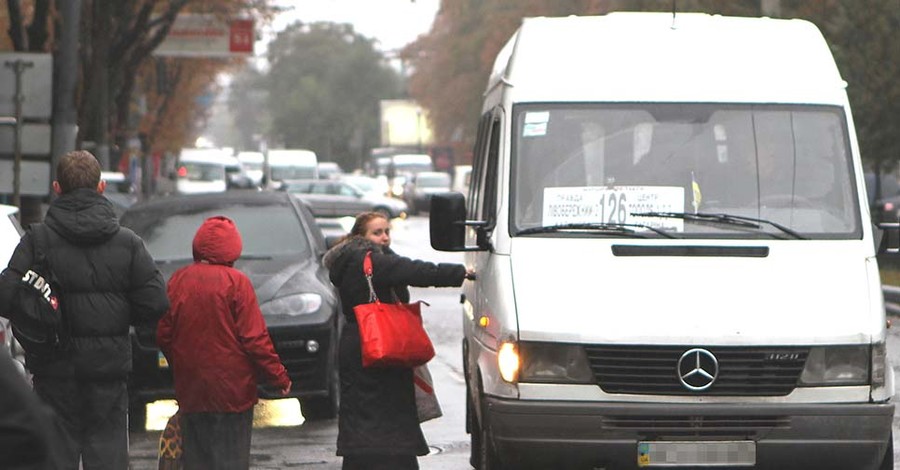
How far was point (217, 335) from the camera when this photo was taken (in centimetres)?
747

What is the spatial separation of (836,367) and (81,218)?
10.2 ft

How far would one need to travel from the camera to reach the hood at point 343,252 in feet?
26.2

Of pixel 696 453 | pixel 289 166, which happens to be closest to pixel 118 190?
pixel 696 453

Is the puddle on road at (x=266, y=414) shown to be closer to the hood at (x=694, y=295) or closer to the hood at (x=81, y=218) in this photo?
the hood at (x=694, y=295)

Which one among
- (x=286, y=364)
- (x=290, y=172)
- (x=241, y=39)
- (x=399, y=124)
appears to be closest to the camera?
(x=286, y=364)

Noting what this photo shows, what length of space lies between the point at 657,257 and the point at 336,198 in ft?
136

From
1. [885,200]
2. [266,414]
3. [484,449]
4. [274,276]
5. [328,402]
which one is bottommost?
[885,200]

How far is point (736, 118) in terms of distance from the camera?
8.47m

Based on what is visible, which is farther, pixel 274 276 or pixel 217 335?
pixel 274 276

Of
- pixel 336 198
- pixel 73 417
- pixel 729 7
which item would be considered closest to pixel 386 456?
pixel 73 417

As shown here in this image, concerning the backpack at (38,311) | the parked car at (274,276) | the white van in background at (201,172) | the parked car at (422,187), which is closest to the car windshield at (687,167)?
the backpack at (38,311)

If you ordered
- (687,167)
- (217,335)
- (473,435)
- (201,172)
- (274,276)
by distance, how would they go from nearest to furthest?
1. (217,335)
2. (687,167)
3. (473,435)
4. (274,276)
5. (201,172)

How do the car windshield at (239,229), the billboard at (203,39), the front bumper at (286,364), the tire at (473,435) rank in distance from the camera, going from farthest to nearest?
the billboard at (203,39), the car windshield at (239,229), the front bumper at (286,364), the tire at (473,435)

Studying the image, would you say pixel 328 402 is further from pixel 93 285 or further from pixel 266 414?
pixel 93 285
